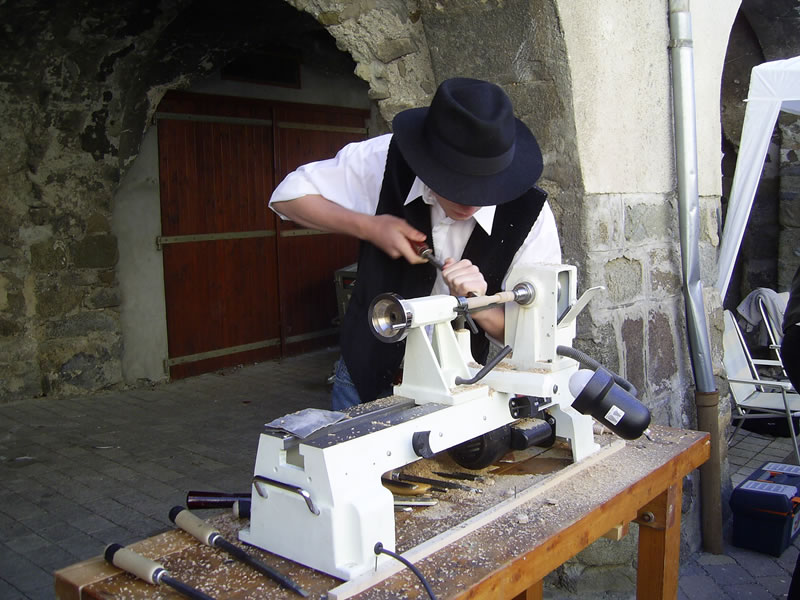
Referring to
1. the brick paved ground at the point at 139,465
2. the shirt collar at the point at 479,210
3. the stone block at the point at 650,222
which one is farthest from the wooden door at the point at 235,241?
the shirt collar at the point at 479,210

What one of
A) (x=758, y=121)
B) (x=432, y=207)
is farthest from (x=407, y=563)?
(x=758, y=121)

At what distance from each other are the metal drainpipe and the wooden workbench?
65.0 inches

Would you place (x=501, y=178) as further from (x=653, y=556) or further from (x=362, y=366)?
(x=653, y=556)

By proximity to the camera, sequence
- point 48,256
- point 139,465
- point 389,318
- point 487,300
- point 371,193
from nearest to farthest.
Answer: point 389,318 < point 487,300 < point 371,193 < point 139,465 < point 48,256

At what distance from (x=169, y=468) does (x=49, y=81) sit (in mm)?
2684

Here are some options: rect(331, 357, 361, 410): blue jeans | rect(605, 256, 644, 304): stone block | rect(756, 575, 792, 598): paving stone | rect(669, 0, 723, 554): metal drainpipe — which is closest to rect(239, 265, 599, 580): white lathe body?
rect(331, 357, 361, 410): blue jeans

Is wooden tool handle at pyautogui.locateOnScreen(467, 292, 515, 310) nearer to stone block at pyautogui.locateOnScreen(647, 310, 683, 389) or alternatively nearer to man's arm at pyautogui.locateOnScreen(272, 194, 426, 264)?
man's arm at pyautogui.locateOnScreen(272, 194, 426, 264)

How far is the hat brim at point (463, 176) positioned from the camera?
6.31 ft

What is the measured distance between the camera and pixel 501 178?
6.49 ft

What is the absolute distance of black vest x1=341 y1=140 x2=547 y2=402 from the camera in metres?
2.16

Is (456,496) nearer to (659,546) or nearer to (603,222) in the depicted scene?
(659,546)

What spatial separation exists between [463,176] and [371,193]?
1.40 ft

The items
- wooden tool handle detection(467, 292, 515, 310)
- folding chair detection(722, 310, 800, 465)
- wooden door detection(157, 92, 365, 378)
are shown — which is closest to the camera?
wooden tool handle detection(467, 292, 515, 310)

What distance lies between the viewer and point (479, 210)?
6.95 ft
